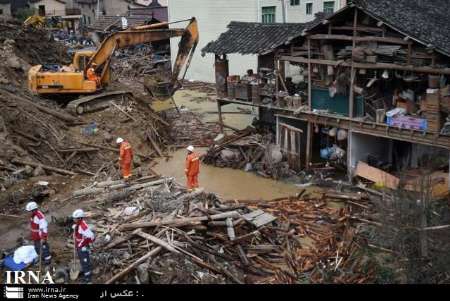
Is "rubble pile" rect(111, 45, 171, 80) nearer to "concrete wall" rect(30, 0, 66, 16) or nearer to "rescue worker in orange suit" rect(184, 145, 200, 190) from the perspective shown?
"rescue worker in orange suit" rect(184, 145, 200, 190)

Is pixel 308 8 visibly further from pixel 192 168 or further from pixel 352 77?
pixel 192 168

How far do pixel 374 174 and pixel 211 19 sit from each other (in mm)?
23283

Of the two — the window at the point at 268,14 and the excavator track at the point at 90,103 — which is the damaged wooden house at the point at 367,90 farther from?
the window at the point at 268,14

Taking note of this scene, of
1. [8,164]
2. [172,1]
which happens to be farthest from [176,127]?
[172,1]

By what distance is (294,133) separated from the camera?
22.8 metres

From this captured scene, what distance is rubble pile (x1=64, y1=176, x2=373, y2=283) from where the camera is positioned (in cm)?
1362

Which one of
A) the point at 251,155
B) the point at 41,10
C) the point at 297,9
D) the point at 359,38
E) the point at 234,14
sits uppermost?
the point at 41,10

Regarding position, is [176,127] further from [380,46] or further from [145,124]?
[380,46]

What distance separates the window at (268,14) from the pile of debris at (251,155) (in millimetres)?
14700

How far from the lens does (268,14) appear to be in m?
37.7

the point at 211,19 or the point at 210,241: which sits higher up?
the point at 211,19

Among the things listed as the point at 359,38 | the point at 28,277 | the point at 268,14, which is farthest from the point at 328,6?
the point at 28,277

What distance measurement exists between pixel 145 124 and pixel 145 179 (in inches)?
287

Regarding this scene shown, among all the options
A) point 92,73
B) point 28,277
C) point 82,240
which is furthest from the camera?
point 92,73
